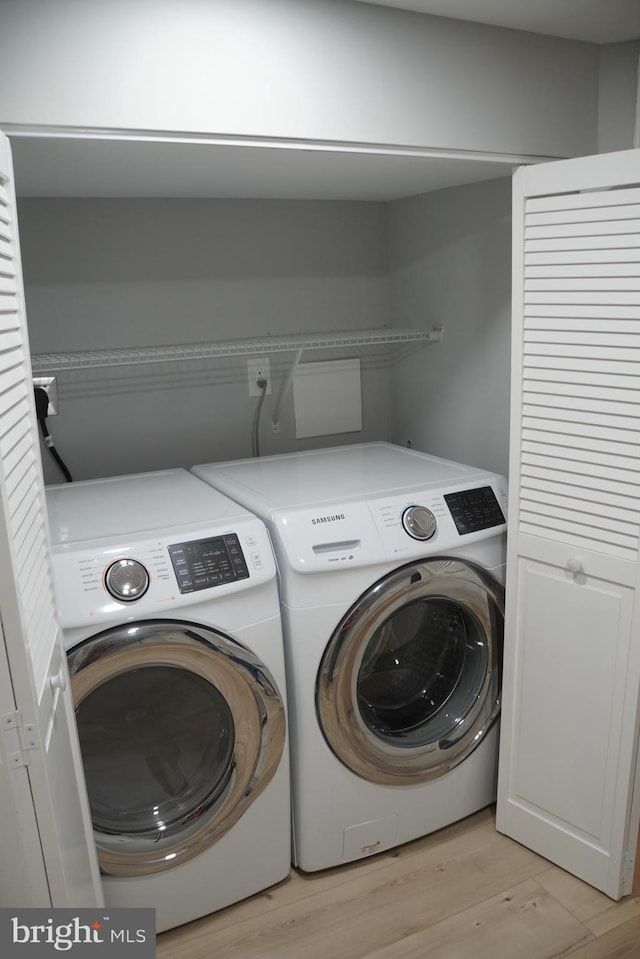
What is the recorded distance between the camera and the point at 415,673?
81.3 inches

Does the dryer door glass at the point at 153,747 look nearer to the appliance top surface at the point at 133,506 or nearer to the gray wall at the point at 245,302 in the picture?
the appliance top surface at the point at 133,506

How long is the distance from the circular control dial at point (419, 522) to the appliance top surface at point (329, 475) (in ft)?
0.26

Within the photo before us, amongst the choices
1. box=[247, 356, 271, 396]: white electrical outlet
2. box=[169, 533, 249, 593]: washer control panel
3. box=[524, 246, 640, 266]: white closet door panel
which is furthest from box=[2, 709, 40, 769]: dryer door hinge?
box=[247, 356, 271, 396]: white electrical outlet

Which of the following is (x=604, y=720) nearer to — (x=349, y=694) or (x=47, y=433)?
(x=349, y=694)

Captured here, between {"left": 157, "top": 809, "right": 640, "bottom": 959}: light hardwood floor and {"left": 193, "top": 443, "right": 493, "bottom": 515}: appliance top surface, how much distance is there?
0.98 meters

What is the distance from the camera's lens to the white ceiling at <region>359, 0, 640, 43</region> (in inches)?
60.4

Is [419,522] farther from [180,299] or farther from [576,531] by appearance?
[180,299]

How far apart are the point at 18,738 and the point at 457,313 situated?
179cm

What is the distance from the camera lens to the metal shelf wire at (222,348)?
2070mm

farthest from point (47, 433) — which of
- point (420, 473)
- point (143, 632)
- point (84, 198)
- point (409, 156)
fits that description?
point (409, 156)

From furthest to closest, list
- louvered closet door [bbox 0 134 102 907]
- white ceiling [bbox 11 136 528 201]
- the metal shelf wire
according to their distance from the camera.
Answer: the metal shelf wire
white ceiling [bbox 11 136 528 201]
louvered closet door [bbox 0 134 102 907]

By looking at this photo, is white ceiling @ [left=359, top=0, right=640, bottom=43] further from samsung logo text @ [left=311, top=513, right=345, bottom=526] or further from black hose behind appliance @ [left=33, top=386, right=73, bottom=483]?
black hose behind appliance @ [left=33, top=386, right=73, bottom=483]


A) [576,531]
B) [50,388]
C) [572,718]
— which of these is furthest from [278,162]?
[572,718]

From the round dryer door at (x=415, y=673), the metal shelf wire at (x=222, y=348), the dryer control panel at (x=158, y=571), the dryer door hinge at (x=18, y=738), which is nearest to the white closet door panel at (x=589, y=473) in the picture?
the round dryer door at (x=415, y=673)
